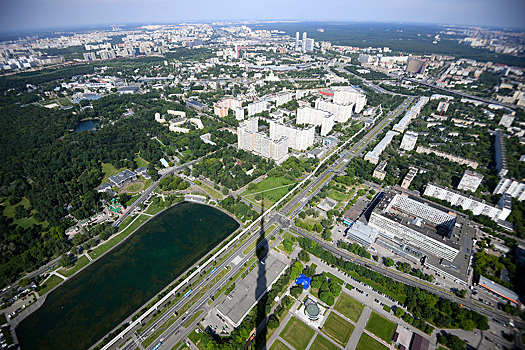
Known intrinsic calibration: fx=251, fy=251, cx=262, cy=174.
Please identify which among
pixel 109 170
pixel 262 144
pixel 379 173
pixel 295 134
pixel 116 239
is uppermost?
pixel 295 134

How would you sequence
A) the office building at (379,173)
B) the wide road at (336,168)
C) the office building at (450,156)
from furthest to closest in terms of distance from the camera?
the office building at (450,156) < the office building at (379,173) < the wide road at (336,168)

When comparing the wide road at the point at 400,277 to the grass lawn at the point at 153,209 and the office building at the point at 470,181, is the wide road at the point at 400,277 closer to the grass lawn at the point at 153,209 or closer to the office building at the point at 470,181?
the grass lawn at the point at 153,209

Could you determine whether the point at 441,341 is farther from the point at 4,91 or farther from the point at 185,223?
the point at 4,91

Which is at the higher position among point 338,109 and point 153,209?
point 338,109

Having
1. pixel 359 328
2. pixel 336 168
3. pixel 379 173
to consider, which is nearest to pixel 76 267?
pixel 359 328

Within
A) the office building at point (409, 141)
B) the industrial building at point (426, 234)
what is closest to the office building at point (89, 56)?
the office building at point (409, 141)

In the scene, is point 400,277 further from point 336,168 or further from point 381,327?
point 336,168
